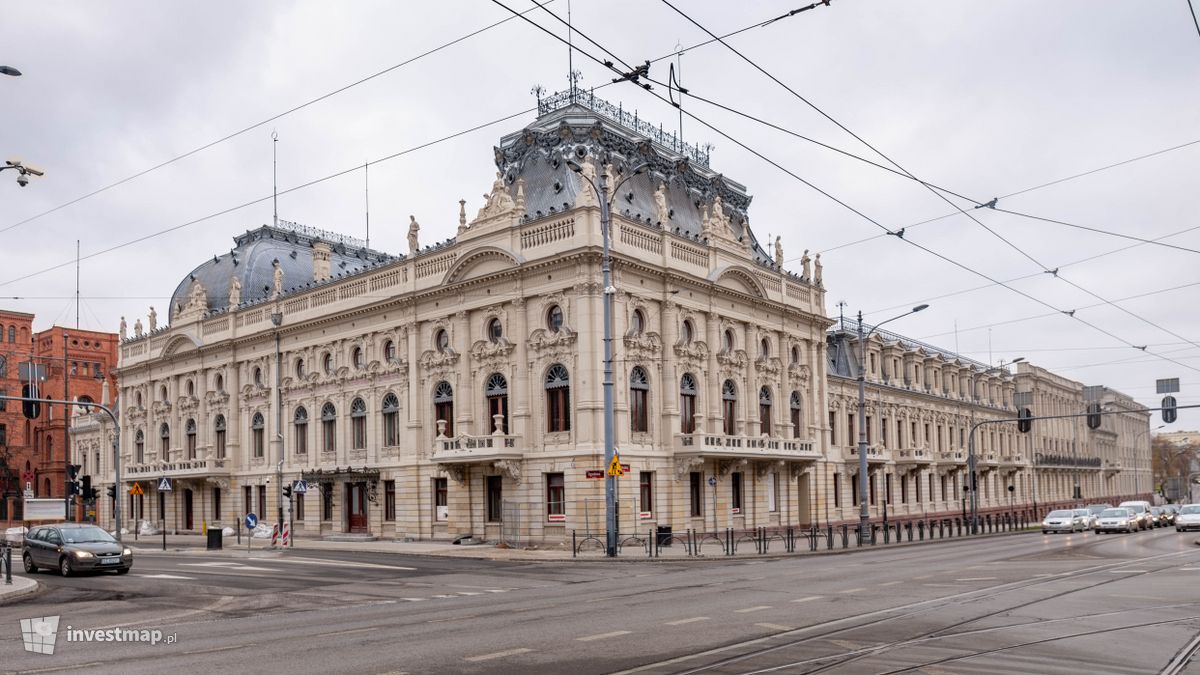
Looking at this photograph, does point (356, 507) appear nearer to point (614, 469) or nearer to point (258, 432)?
point (258, 432)

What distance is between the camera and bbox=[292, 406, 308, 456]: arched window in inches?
2203

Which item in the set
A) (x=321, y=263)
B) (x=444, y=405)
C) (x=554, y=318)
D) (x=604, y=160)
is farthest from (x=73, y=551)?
(x=321, y=263)

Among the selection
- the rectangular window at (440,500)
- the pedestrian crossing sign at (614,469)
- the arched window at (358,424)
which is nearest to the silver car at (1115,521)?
the pedestrian crossing sign at (614,469)

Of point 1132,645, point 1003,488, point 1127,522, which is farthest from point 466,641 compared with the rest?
point 1003,488

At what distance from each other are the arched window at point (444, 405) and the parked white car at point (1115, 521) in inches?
1313

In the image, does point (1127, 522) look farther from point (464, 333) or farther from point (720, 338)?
point (464, 333)

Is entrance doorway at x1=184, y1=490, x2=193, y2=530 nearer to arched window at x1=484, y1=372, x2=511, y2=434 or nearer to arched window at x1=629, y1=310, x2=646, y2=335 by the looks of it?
arched window at x1=484, y1=372, x2=511, y2=434

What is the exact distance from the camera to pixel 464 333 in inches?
1816

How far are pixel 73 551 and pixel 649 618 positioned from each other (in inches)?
730

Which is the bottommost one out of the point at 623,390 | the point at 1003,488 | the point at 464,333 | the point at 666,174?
the point at 1003,488

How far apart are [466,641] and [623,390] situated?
90.0 feet

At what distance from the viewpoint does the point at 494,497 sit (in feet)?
148

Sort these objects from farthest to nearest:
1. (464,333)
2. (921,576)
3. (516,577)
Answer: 1. (464,333)
2. (516,577)
3. (921,576)

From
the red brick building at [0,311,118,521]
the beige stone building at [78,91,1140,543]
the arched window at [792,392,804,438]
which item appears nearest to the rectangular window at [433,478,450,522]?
the beige stone building at [78,91,1140,543]
